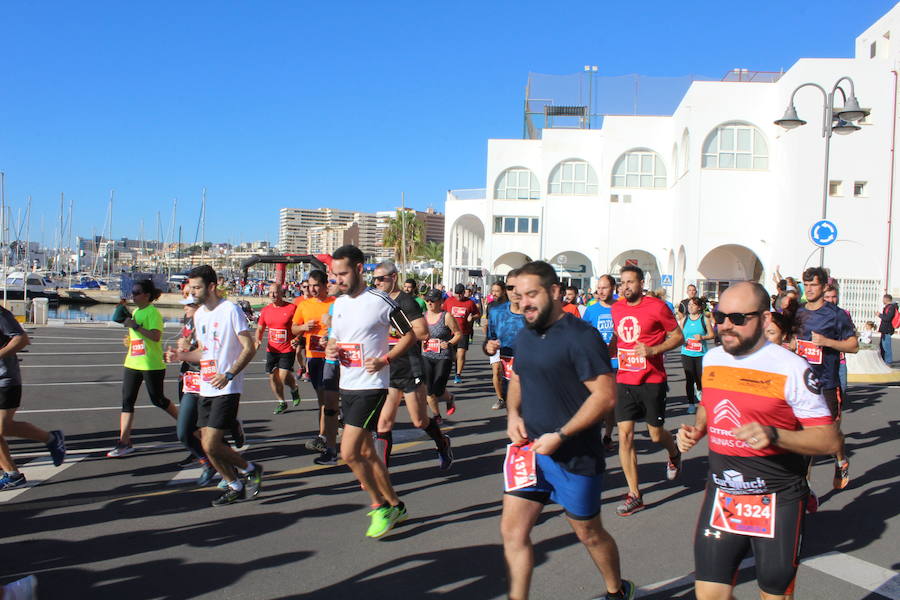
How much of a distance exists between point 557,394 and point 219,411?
3.15 meters

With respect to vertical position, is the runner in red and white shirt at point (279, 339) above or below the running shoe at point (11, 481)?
above

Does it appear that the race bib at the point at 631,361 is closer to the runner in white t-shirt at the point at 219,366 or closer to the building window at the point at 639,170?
the runner in white t-shirt at the point at 219,366

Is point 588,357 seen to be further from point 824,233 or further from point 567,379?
point 824,233

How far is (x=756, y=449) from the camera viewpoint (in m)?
2.95

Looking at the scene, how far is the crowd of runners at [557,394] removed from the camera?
309cm

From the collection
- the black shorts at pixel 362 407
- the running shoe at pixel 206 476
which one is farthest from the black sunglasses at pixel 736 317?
the running shoe at pixel 206 476

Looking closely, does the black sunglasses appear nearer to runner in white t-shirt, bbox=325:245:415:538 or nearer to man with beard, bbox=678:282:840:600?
man with beard, bbox=678:282:840:600

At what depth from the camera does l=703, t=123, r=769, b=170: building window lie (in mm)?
35375

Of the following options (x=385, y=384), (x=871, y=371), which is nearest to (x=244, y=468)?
(x=385, y=384)

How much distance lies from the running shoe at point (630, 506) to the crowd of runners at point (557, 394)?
0.05ft

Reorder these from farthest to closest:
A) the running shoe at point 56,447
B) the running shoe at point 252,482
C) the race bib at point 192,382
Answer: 1. the running shoe at point 56,447
2. the running shoe at point 252,482
3. the race bib at point 192,382

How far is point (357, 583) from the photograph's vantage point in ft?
Result: 14.1

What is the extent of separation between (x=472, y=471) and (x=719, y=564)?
4.22 m

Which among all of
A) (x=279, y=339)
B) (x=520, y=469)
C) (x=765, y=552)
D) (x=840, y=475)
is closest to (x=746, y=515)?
(x=765, y=552)
